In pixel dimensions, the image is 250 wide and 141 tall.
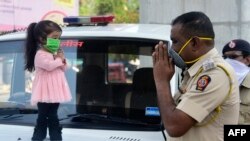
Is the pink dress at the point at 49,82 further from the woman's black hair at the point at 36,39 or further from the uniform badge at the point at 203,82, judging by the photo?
the uniform badge at the point at 203,82

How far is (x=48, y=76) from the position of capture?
3307mm

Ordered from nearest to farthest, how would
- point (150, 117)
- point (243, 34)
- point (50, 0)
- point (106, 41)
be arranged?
point (150, 117), point (106, 41), point (243, 34), point (50, 0)

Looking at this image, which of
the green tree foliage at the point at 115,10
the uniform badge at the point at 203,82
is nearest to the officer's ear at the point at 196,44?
the uniform badge at the point at 203,82

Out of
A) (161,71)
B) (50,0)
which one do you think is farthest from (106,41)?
(50,0)

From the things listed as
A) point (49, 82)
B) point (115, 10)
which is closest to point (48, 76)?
point (49, 82)

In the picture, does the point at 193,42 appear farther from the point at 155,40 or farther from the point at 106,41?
the point at 106,41

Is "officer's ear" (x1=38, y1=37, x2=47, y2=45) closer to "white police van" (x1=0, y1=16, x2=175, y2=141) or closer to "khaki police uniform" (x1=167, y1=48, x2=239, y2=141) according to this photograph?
"white police van" (x1=0, y1=16, x2=175, y2=141)

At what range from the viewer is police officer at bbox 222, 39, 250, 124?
3557 mm

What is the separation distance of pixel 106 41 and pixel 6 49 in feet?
2.63

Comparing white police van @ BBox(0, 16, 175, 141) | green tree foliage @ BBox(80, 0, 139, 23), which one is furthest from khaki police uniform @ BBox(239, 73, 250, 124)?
green tree foliage @ BBox(80, 0, 139, 23)

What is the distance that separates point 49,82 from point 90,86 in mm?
372

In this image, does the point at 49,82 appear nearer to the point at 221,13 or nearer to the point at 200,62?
the point at 200,62

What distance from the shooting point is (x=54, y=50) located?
3365 millimetres

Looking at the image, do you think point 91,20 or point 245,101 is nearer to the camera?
point 245,101
